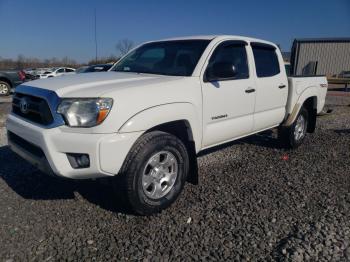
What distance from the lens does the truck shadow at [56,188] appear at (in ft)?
11.2

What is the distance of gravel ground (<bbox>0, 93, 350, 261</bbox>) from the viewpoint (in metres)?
2.55

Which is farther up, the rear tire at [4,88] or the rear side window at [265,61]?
the rear side window at [265,61]

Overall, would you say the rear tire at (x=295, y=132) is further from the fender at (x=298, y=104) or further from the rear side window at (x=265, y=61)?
the rear side window at (x=265, y=61)

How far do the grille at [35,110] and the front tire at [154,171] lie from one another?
0.85m

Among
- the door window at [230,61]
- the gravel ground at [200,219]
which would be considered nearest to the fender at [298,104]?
the gravel ground at [200,219]

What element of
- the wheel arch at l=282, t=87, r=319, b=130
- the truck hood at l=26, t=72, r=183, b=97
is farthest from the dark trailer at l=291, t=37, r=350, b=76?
the truck hood at l=26, t=72, r=183, b=97

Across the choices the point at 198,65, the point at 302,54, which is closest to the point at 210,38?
the point at 198,65

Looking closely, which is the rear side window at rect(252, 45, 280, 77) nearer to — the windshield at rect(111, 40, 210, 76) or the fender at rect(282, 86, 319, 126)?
the fender at rect(282, 86, 319, 126)

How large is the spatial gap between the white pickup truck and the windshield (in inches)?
0.7

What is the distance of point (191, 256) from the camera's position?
2486 millimetres

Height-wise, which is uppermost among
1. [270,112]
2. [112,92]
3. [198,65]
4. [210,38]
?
[210,38]

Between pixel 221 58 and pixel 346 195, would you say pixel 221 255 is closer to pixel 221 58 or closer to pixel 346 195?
pixel 346 195

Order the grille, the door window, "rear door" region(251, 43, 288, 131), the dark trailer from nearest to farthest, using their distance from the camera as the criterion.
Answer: the grille < the door window < "rear door" region(251, 43, 288, 131) < the dark trailer

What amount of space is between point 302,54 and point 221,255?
3702 cm
